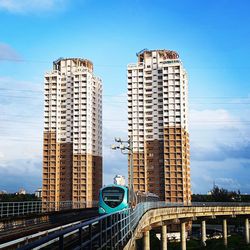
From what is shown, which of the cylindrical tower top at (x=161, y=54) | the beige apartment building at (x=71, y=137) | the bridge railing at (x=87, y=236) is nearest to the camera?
the bridge railing at (x=87, y=236)

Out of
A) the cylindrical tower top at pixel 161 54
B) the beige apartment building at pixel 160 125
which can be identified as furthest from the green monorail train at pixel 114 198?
the cylindrical tower top at pixel 161 54

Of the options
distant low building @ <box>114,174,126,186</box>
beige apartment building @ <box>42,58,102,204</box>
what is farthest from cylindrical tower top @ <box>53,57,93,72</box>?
distant low building @ <box>114,174,126,186</box>

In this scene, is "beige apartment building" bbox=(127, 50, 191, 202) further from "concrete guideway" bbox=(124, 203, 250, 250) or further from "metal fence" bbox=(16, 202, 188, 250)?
"metal fence" bbox=(16, 202, 188, 250)

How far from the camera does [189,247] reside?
269 feet

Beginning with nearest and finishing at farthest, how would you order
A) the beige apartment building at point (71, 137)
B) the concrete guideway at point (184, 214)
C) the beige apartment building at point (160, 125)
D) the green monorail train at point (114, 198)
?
the green monorail train at point (114, 198) < the concrete guideway at point (184, 214) < the beige apartment building at point (160, 125) < the beige apartment building at point (71, 137)

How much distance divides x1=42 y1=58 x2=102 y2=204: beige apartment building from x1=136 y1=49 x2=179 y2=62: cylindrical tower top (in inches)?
706

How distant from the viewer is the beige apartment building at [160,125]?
109000 mm

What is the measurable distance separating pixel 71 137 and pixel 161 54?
39664 millimetres

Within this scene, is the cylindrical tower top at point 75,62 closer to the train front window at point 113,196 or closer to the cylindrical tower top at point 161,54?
the cylindrical tower top at point 161,54

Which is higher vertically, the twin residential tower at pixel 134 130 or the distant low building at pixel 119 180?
the twin residential tower at pixel 134 130

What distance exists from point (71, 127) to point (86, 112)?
7.05 metres

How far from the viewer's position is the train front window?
108 feet

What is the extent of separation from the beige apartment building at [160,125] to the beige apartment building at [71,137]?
14423 millimetres

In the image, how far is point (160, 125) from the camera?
380 feet
